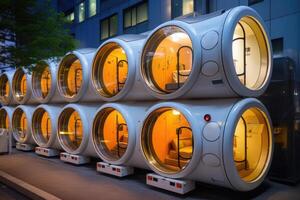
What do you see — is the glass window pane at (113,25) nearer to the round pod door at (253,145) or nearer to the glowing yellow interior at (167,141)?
the glowing yellow interior at (167,141)

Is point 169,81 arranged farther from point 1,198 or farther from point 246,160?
point 1,198

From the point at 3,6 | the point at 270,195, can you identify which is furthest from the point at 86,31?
the point at 270,195

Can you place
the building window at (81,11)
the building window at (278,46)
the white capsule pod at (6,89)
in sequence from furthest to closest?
the building window at (81,11) < the white capsule pod at (6,89) < the building window at (278,46)

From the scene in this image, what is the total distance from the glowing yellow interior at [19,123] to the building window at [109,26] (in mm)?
10524

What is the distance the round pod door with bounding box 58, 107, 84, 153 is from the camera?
417 inches

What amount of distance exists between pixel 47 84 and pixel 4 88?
413 cm

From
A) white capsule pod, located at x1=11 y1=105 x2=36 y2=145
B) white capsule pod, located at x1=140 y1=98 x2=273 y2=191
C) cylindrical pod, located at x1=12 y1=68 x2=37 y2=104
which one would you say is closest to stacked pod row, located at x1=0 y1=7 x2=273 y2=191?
white capsule pod, located at x1=140 y1=98 x2=273 y2=191

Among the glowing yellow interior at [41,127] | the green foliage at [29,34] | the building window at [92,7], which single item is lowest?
the glowing yellow interior at [41,127]

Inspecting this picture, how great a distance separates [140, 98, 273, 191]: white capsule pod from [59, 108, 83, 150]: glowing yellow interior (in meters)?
3.45

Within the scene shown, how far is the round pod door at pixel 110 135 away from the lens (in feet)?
29.5

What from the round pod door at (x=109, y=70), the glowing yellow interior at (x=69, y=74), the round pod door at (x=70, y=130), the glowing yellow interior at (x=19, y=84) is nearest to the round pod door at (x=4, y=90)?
the glowing yellow interior at (x=19, y=84)

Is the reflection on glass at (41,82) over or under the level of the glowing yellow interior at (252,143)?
over

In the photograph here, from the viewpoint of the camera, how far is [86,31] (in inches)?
1014

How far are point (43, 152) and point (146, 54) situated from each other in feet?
19.3
